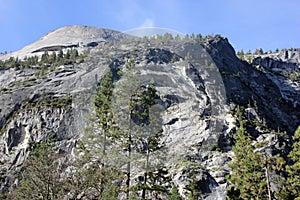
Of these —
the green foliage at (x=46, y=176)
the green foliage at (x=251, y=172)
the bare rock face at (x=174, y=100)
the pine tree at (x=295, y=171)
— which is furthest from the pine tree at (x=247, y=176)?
the green foliage at (x=46, y=176)

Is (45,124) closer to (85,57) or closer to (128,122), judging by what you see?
(85,57)

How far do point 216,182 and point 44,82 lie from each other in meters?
45.4

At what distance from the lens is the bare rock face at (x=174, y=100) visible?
51.8 metres

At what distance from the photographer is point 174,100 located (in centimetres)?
6612

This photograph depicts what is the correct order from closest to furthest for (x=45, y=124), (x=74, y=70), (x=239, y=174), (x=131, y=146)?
1. (x=131, y=146)
2. (x=239, y=174)
3. (x=45, y=124)
4. (x=74, y=70)

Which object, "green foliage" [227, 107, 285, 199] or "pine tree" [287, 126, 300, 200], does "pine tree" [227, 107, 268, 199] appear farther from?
"pine tree" [287, 126, 300, 200]

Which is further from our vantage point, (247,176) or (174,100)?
(174,100)

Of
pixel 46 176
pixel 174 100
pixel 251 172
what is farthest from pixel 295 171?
pixel 174 100

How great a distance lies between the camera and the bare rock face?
51844 millimetres

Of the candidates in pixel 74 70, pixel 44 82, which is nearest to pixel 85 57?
pixel 74 70

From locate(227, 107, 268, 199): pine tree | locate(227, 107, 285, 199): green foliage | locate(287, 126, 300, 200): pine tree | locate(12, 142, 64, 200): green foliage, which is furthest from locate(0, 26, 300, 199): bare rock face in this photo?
locate(12, 142, 64, 200): green foliage

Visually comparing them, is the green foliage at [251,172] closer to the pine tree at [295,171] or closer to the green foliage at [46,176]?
the pine tree at [295,171]

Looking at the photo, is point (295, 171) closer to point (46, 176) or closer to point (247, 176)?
point (247, 176)

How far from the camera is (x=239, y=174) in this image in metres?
26.3
